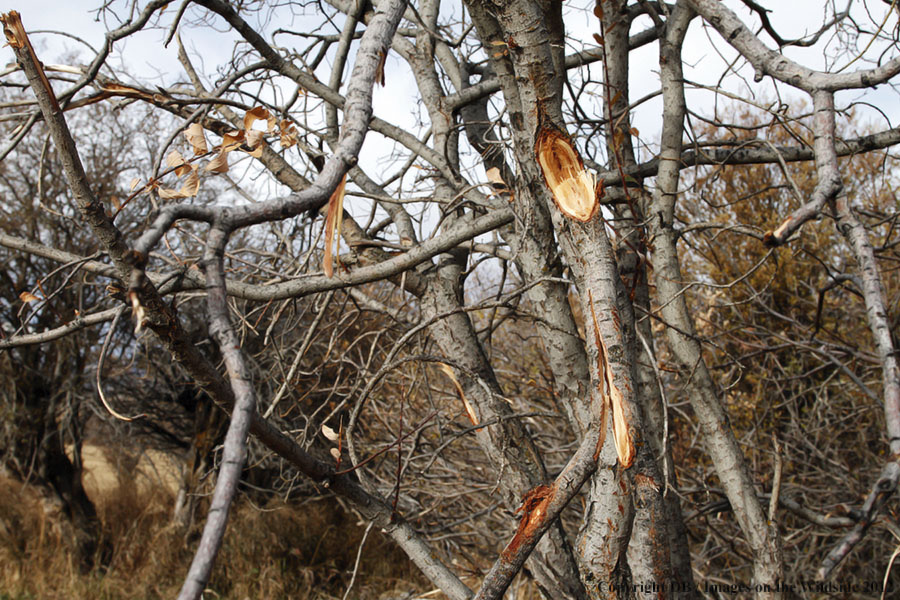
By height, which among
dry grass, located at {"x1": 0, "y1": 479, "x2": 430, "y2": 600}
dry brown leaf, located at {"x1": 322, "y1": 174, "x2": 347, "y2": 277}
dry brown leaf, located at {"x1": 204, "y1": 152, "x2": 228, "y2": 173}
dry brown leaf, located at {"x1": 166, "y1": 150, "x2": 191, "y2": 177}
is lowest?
dry grass, located at {"x1": 0, "y1": 479, "x2": 430, "y2": 600}

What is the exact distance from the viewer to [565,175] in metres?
1.77

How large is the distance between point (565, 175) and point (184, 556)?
666cm

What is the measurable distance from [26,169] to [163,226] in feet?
25.6

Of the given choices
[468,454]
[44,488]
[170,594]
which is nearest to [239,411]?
[468,454]

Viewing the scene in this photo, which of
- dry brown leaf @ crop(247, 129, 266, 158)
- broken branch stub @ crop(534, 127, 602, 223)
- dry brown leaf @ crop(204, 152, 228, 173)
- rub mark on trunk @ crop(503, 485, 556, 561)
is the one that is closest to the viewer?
dry brown leaf @ crop(204, 152, 228, 173)

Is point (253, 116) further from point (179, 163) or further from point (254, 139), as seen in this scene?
point (179, 163)

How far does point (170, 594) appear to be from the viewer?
20.2ft

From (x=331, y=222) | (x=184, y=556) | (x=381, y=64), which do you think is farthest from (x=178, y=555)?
(x=331, y=222)

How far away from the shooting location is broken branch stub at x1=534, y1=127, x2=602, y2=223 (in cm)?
169

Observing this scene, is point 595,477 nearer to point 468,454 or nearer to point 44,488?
point 468,454

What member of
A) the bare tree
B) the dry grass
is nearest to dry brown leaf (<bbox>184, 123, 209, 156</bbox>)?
the bare tree

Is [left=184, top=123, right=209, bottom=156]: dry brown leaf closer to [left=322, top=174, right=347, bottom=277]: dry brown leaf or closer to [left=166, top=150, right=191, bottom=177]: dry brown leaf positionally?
[left=166, top=150, right=191, bottom=177]: dry brown leaf

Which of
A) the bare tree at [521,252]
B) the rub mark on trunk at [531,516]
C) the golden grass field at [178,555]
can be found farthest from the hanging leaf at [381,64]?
the golden grass field at [178,555]

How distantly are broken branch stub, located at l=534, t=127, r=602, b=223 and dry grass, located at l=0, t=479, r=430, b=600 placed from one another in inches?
197
